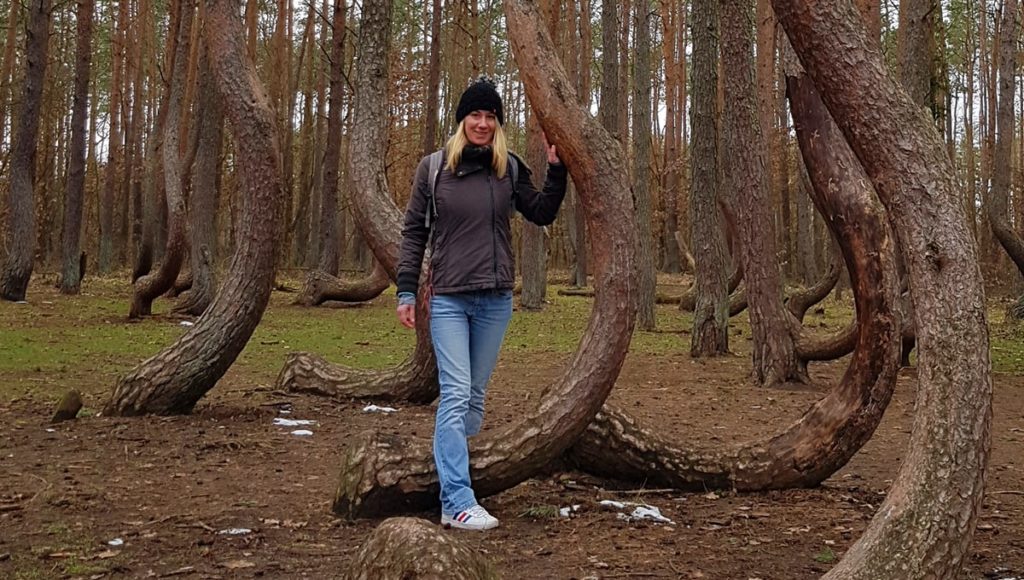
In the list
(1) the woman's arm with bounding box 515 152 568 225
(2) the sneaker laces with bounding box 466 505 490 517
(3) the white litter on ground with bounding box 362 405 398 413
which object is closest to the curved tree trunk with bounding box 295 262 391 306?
(3) the white litter on ground with bounding box 362 405 398 413

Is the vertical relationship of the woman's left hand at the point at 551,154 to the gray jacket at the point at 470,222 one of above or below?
above

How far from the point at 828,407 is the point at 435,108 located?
56.9 feet

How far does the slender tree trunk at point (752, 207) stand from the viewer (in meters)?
10.0

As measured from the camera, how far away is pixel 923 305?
139 inches

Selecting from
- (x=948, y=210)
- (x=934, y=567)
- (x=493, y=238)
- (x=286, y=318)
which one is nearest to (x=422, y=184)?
(x=493, y=238)

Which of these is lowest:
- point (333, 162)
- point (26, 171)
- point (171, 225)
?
point (171, 225)

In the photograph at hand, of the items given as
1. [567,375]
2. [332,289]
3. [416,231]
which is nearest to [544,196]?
[416,231]

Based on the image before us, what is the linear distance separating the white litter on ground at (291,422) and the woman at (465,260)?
2.92 meters

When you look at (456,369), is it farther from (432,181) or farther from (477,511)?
(432,181)

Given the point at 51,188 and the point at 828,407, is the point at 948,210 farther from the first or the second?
the point at 51,188

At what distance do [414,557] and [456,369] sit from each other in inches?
63.7

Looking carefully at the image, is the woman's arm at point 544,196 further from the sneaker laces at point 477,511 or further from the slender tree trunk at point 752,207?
the slender tree trunk at point 752,207

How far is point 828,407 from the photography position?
18.1 ft

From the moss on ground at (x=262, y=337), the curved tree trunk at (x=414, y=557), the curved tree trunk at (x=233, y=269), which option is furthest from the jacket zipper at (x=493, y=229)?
the moss on ground at (x=262, y=337)
